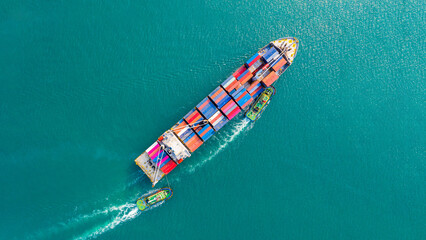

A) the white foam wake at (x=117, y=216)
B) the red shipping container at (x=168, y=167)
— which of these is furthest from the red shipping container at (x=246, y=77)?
the white foam wake at (x=117, y=216)

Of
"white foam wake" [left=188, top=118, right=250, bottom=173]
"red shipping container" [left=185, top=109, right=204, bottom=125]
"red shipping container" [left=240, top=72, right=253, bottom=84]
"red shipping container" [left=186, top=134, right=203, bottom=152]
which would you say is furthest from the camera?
"white foam wake" [left=188, top=118, right=250, bottom=173]

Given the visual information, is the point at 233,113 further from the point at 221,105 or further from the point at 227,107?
the point at 221,105

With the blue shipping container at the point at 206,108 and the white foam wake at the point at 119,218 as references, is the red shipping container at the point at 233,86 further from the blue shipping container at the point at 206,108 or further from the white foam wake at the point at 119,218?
the white foam wake at the point at 119,218

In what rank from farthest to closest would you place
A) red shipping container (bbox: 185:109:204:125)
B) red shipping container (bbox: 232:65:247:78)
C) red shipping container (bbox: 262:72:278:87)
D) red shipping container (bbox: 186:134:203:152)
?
red shipping container (bbox: 232:65:247:78) → red shipping container (bbox: 262:72:278:87) → red shipping container (bbox: 186:134:203:152) → red shipping container (bbox: 185:109:204:125)

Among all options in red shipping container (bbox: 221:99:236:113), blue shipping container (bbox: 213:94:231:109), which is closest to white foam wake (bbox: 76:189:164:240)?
red shipping container (bbox: 221:99:236:113)

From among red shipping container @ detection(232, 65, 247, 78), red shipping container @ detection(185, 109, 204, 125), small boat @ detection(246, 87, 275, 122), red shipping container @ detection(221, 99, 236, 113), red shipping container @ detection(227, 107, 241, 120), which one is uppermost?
red shipping container @ detection(232, 65, 247, 78)

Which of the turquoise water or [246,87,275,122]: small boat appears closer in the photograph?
the turquoise water

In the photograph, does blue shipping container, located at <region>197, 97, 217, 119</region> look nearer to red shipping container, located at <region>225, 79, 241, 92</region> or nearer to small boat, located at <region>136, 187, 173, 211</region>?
red shipping container, located at <region>225, 79, 241, 92</region>

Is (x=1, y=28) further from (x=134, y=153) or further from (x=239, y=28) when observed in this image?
(x=239, y=28)
